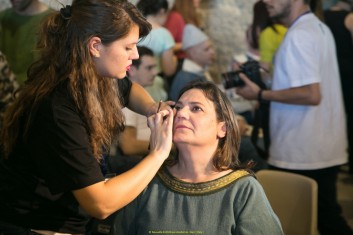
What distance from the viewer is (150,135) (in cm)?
158

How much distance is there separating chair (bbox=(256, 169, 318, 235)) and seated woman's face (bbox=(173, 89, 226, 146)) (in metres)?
0.53

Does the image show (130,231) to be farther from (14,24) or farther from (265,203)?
(14,24)

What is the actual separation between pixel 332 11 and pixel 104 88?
2.26 metres

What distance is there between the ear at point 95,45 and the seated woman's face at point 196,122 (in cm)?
39

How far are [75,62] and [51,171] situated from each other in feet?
0.99

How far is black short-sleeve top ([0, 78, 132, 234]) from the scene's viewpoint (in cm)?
139

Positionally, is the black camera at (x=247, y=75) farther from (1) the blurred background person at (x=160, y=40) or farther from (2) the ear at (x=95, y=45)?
(2) the ear at (x=95, y=45)

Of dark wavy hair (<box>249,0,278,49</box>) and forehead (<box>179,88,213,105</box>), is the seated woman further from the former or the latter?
dark wavy hair (<box>249,0,278,49</box>)

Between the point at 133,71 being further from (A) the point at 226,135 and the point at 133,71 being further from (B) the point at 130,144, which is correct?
(A) the point at 226,135

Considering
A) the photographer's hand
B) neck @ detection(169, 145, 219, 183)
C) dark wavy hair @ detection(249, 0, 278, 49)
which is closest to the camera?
neck @ detection(169, 145, 219, 183)

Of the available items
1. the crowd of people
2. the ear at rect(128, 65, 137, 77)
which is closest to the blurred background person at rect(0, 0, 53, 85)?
the crowd of people

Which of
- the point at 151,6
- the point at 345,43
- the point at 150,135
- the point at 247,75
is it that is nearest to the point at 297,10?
the point at 247,75

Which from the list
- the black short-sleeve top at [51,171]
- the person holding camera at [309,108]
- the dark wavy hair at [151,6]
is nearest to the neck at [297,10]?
the person holding camera at [309,108]

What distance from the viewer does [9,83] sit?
2648mm
